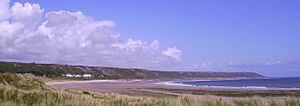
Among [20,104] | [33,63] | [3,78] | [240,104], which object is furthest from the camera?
[33,63]

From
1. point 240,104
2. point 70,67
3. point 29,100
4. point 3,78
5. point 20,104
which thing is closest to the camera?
point 20,104

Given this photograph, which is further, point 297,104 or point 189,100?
point 189,100

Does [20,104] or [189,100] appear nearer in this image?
[20,104]

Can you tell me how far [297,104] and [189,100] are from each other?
3954 millimetres


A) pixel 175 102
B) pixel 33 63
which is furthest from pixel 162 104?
pixel 33 63

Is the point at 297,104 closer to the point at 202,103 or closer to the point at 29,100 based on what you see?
the point at 202,103

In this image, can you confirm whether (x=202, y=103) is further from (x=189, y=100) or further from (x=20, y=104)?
(x=20, y=104)

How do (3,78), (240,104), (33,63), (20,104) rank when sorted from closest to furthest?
(20,104) < (240,104) < (3,78) < (33,63)

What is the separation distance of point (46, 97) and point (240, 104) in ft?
23.2

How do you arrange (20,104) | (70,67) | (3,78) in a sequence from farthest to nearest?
(70,67)
(3,78)
(20,104)

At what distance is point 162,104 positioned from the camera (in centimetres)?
1611

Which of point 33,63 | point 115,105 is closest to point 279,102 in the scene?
point 115,105

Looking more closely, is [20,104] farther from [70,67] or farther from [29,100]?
[70,67]

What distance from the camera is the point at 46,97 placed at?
16.9m
